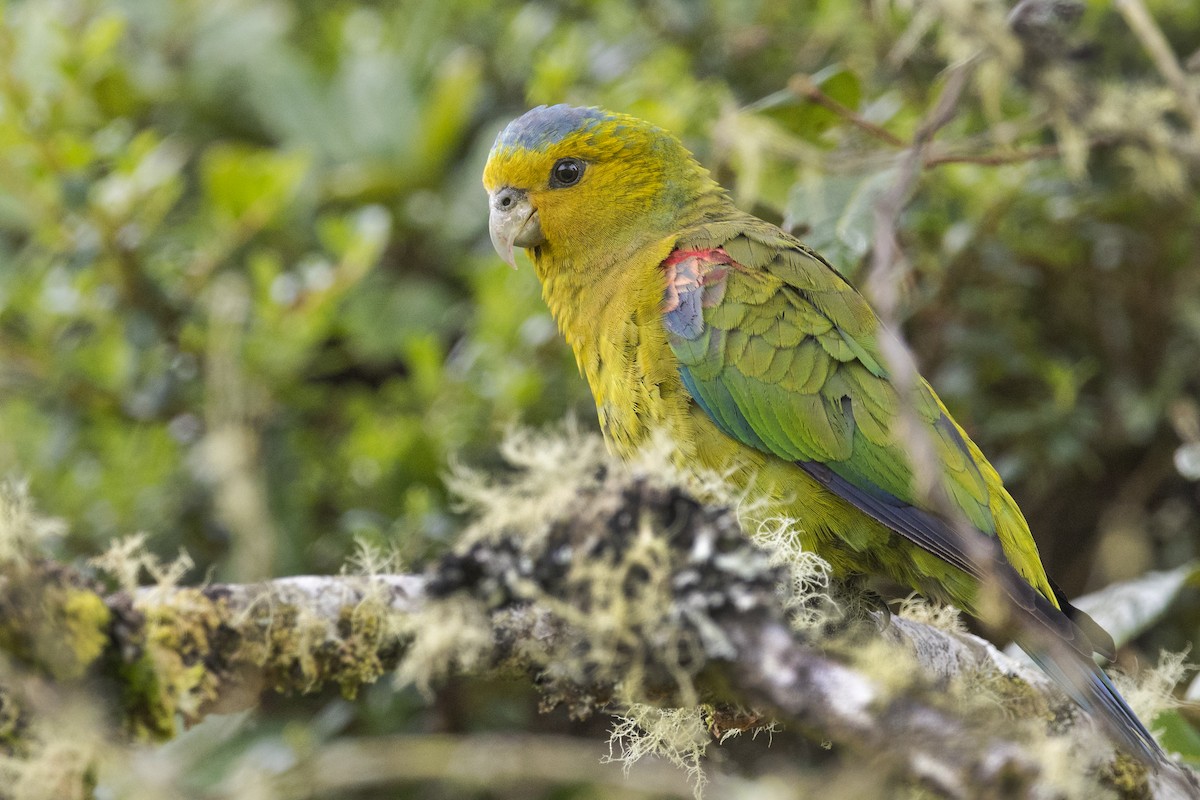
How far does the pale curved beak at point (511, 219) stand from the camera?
271 cm

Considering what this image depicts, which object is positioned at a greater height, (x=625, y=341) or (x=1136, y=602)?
(x=625, y=341)

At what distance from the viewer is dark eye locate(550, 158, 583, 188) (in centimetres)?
269

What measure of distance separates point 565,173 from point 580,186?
5 centimetres

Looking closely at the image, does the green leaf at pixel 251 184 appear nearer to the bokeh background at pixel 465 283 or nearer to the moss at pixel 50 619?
the bokeh background at pixel 465 283

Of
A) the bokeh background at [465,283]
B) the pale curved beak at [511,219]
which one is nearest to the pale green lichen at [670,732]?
the bokeh background at [465,283]

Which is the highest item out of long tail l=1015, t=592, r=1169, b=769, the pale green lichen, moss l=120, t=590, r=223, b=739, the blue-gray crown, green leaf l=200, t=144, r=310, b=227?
the blue-gray crown

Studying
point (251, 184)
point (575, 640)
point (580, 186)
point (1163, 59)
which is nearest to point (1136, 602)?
point (1163, 59)

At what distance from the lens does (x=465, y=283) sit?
365cm

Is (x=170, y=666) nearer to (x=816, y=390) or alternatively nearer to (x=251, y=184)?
(x=816, y=390)

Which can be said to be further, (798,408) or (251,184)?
(251,184)

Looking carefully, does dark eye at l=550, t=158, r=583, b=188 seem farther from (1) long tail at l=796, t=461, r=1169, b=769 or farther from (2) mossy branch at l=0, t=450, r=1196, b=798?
(2) mossy branch at l=0, t=450, r=1196, b=798

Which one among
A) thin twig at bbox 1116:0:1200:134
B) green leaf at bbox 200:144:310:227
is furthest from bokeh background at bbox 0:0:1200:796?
thin twig at bbox 1116:0:1200:134

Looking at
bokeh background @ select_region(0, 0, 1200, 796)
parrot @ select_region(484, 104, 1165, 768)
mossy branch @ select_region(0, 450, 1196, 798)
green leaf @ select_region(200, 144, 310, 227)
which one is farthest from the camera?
green leaf @ select_region(200, 144, 310, 227)

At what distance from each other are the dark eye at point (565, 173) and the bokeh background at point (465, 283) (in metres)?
0.39
